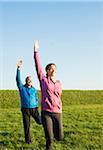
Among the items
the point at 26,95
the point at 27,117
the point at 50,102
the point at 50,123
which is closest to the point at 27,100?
the point at 26,95

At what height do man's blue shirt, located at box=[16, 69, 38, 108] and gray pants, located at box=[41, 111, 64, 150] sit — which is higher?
man's blue shirt, located at box=[16, 69, 38, 108]

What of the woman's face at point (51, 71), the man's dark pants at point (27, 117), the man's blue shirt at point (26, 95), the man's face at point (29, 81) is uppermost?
the woman's face at point (51, 71)

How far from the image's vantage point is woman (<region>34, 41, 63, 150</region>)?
9.42 meters

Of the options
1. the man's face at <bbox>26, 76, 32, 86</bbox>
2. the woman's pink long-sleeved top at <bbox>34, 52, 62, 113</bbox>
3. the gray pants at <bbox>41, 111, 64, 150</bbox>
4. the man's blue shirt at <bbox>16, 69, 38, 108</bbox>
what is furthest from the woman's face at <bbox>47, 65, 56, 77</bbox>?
the man's blue shirt at <bbox>16, 69, 38, 108</bbox>

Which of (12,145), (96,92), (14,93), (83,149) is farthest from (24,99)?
(96,92)

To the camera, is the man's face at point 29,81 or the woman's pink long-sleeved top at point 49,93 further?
the man's face at point 29,81

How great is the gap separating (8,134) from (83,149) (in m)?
3.58

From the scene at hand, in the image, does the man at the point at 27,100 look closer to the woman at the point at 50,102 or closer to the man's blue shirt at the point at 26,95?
the man's blue shirt at the point at 26,95

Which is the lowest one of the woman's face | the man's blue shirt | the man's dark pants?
the man's dark pants

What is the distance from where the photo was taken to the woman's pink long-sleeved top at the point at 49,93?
9461 millimetres

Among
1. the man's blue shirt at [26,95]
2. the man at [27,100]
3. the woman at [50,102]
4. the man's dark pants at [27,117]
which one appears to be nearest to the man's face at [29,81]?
the man at [27,100]

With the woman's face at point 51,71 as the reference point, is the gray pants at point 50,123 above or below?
below

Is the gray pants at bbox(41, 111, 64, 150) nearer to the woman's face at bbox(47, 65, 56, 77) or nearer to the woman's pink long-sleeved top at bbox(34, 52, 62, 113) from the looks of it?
the woman's pink long-sleeved top at bbox(34, 52, 62, 113)

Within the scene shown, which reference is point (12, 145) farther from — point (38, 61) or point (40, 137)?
point (38, 61)
